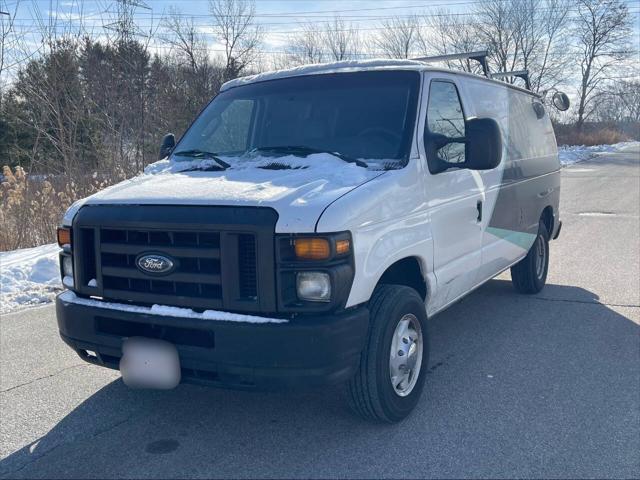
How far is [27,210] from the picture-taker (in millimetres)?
9914

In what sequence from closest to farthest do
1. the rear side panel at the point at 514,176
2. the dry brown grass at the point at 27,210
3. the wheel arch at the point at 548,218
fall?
the rear side panel at the point at 514,176
the wheel arch at the point at 548,218
the dry brown grass at the point at 27,210

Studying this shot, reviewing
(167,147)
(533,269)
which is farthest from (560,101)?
(167,147)

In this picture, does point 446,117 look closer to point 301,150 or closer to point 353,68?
point 353,68

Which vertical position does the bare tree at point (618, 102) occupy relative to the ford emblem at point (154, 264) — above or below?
above

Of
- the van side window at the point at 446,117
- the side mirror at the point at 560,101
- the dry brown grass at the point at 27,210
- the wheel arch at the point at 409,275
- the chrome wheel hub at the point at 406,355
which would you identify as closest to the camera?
the chrome wheel hub at the point at 406,355

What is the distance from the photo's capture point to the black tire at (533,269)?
6637 millimetres

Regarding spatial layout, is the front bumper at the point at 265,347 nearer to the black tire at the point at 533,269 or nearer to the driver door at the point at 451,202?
the driver door at the point at 451,202

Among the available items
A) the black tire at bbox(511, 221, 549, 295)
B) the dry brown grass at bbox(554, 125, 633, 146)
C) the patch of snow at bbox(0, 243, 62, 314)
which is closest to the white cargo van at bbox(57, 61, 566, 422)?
the black tire at bbox(511, 221, 549, 295)

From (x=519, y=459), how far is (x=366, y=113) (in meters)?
2.34

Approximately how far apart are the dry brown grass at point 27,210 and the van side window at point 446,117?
23.2ft

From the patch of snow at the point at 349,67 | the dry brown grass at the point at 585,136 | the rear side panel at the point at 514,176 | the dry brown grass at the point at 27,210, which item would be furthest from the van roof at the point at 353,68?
the dry brown grass at the point at 585,136

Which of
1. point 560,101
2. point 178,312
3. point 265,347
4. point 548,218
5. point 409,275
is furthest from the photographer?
point 560,101

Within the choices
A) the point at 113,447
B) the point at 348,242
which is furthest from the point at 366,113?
the point at 113,447

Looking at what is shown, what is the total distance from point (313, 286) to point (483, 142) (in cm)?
162
